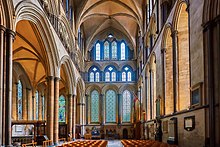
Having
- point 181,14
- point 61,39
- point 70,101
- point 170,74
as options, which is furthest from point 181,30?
point 70,101

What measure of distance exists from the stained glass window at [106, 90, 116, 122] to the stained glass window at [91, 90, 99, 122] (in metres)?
1.31

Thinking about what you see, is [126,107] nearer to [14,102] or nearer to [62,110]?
[62,110]

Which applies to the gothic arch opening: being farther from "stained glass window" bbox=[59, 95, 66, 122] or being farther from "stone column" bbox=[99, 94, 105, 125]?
"stained glass window" bbox=[59, 95, 66, 122]

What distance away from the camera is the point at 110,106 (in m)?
43.3

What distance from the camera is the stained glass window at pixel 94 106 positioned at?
43.2m

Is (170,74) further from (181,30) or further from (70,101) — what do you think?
(70,101)

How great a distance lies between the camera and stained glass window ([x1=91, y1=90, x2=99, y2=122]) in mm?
43156

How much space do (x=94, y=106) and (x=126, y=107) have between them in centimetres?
418

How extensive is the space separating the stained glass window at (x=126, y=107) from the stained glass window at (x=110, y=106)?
1299 mm

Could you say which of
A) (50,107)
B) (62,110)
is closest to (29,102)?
(62,110)

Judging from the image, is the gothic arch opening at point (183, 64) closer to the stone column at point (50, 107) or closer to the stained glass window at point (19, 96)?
the stone column at point (50, 107)

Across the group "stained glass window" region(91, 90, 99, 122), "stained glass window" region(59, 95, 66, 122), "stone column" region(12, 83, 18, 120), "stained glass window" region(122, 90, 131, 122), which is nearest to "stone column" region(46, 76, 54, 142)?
"stone column" region(12, 83, 18, 120)

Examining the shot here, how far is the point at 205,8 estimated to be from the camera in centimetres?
1227

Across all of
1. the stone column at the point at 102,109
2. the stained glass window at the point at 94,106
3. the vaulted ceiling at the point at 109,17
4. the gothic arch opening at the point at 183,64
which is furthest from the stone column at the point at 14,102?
the gothic arch opening at the point at 183,64
